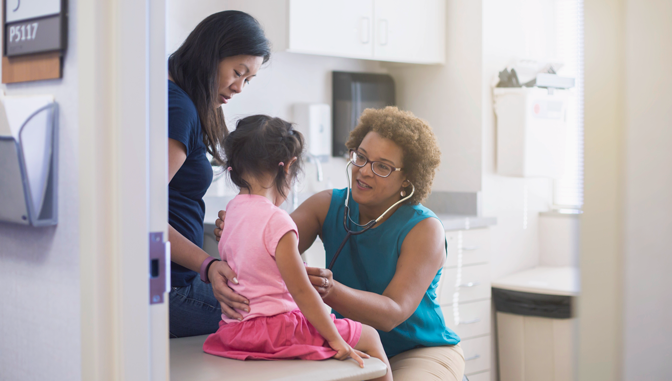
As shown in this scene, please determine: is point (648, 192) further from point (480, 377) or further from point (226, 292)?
point (480, 377)

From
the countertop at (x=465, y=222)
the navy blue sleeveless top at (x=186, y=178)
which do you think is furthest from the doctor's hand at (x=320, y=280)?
the countertop at (x=465, y=222)

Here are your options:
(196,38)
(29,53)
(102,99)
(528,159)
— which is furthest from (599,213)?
(528,159)

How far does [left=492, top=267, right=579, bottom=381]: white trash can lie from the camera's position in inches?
110

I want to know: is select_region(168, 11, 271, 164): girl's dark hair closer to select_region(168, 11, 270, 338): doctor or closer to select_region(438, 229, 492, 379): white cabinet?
select_region(168, 11, 270, 338): doctor

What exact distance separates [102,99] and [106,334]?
1.01 feet

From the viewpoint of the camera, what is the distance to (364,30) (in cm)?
289

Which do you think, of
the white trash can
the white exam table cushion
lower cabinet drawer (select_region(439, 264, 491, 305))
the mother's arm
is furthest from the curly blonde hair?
the white trash can

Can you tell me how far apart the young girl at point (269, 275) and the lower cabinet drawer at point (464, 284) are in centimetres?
159

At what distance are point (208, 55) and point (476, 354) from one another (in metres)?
2.19

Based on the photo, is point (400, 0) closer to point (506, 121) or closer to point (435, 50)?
point (435, 50)

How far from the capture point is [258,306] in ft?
3.78

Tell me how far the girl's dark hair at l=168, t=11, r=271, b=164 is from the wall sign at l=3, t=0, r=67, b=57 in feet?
1.75

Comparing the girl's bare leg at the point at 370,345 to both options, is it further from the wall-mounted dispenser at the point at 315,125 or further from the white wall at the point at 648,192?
the wall-mounted dispenser at the point at 315,125

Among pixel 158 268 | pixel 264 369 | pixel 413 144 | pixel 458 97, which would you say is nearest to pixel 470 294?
pixel 458 97
